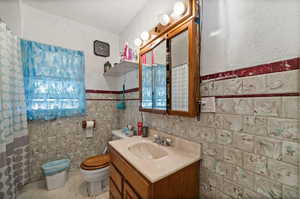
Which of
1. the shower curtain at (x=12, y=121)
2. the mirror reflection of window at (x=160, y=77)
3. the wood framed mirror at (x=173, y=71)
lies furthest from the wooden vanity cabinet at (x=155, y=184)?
the shower curtain at (x=12, y=121)

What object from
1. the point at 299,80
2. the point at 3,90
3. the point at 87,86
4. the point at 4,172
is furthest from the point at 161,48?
the point at 4,172

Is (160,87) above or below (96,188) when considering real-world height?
above

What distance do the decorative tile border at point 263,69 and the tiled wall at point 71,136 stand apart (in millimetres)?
2006

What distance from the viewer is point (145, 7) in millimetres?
1643

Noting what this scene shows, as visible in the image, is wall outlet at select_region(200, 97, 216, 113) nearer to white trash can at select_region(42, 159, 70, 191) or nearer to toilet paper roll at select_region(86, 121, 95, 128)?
toilet paper roll at select_region(86, 121, 95, 128)

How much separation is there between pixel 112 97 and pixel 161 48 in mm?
1499

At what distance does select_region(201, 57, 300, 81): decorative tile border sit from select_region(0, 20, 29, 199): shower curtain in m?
2.07

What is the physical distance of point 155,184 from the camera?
2.21 feet

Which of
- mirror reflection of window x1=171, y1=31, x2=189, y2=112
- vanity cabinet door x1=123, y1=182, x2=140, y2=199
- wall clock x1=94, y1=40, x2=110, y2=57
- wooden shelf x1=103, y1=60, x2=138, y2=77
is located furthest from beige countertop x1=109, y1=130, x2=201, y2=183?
wall clock x1=94, y1=40, x2=110, y2=57

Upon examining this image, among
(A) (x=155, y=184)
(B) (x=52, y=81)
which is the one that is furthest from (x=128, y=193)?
(B) (x=52, y=81)

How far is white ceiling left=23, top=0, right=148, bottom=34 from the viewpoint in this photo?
63.9 inches

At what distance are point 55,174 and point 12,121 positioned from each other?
87cm

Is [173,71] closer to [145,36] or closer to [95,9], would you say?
[145,36]

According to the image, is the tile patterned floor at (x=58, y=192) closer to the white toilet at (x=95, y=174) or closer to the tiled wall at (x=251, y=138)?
the white toilet at (x=95, y=174)
